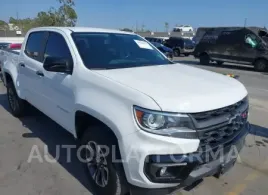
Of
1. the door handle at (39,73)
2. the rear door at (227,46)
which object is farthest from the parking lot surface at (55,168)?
the rear door at (227,46)

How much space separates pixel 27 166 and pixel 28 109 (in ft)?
7.90

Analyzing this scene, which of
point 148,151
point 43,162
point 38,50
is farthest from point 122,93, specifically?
point 38,50

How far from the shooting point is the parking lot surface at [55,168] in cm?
338

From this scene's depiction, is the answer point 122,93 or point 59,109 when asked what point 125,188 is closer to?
point 122,93

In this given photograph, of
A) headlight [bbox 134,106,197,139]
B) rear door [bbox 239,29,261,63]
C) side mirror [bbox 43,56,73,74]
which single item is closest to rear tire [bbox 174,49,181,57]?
rear door [bbox 239,29,261,63]

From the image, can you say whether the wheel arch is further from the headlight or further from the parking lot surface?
the parking lot surface

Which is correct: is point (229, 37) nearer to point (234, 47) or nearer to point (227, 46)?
point (227, 46)

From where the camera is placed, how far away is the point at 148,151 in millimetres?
2404

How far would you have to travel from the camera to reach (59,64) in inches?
132

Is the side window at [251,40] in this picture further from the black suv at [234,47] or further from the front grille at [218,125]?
the front grille at [218,125]

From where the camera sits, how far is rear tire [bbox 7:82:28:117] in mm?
5746

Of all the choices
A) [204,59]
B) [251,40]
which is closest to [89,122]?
[251,40]

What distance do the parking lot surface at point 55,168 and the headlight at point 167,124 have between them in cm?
118

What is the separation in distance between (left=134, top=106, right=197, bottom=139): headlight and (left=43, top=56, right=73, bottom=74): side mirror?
138 centimetres
